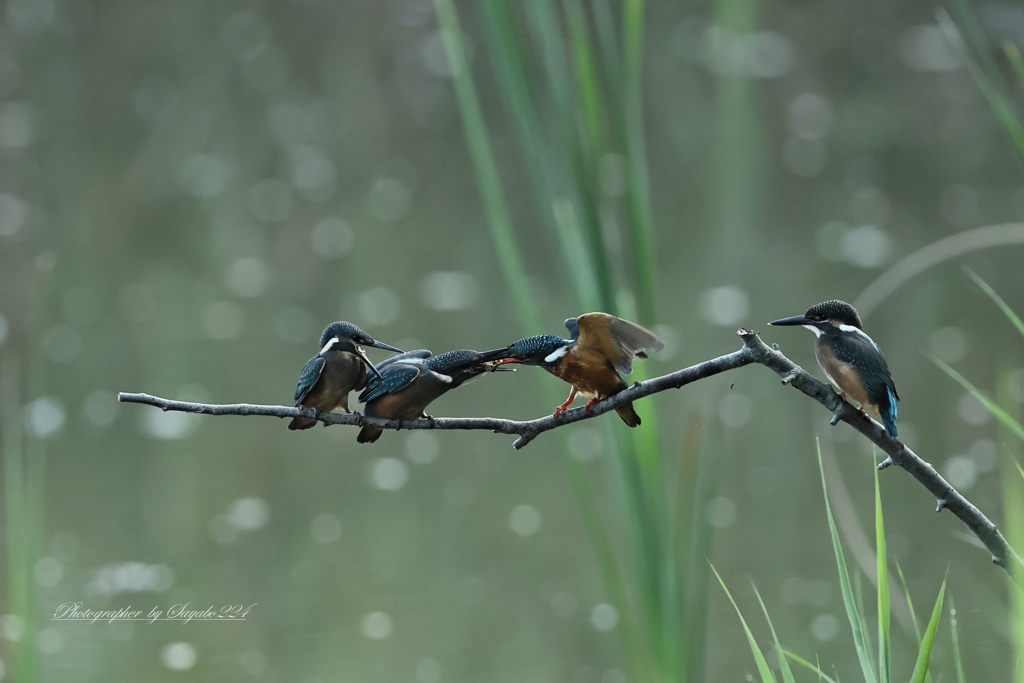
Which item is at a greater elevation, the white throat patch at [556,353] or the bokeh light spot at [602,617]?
the white throat patch at [556,353]

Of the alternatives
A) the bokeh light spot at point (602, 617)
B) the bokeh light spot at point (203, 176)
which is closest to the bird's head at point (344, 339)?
the bokeh light spot at point (602, 617)

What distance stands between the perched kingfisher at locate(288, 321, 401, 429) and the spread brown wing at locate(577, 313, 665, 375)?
8 cm

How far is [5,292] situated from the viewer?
285cm

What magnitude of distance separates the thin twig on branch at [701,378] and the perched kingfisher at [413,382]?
0.01 meters

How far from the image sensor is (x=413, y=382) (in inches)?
12.6

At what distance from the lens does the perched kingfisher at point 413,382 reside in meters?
0.31

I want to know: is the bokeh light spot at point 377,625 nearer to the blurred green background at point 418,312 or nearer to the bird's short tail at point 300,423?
the blurred green background at point 418,312

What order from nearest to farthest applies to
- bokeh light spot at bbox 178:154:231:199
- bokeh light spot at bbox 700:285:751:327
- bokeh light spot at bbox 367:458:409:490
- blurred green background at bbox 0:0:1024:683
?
blurred green background at bbox 0:0:1024:683 < bokeh light spot at bbox 367:458:409:490 < bokeh light spot at bbox 700:285:751:327 < bokeh light spot at bbox 178:154:231:199

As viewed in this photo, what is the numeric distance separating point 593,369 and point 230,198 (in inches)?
143

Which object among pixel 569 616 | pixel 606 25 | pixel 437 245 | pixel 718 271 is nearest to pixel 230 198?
pixel 437 245

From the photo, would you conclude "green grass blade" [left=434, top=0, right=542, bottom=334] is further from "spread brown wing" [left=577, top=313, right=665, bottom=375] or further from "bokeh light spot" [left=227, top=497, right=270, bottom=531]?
"bokeh light spot" [left=227, top=497, right=270, bottom=531]

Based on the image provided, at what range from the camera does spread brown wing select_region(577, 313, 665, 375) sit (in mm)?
297

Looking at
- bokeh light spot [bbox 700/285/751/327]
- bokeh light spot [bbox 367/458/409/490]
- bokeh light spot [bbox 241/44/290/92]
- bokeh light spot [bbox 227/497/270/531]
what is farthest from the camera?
bokeh light spot [bbox 241/44/290/92]

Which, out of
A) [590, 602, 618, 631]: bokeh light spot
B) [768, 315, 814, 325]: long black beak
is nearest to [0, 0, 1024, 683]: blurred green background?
[590, 602, 618, 631]: bokeh light spot
